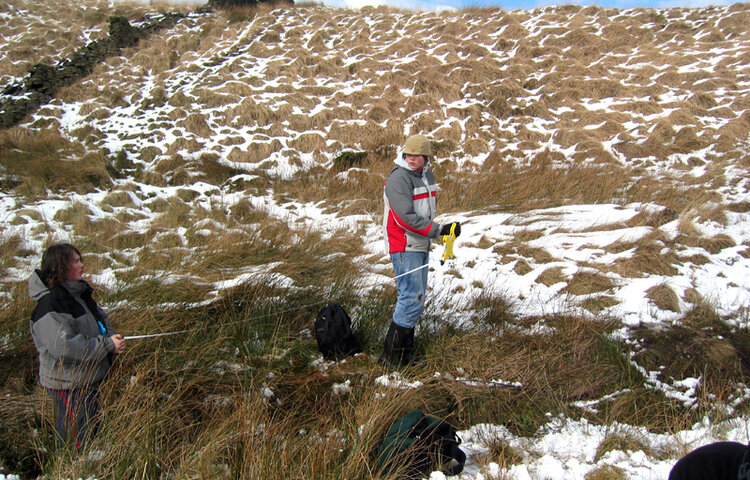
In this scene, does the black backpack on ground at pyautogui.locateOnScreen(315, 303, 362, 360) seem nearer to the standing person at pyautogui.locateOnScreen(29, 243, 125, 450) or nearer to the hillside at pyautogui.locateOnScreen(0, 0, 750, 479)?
the hillside at pyautogui.locateOnScreen(0, 0, 750, 479)

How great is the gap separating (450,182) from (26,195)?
801 cm

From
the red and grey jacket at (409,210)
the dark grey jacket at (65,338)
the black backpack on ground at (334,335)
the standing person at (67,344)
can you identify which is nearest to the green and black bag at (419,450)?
the black backpack on ground at (334,335)

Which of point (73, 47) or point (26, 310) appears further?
point (73, 47)

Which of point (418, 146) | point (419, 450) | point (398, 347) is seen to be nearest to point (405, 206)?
point (418, 146)

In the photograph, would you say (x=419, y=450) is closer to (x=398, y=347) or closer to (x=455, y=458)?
(x=455, y=458)

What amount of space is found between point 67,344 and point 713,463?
2.84 meters

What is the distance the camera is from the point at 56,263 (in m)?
2.16

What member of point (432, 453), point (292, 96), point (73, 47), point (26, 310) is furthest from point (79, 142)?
point (432, 453)

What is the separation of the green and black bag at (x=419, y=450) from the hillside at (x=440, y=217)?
0.15 metres

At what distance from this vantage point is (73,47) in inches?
546

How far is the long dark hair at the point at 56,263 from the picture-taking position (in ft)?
7.05

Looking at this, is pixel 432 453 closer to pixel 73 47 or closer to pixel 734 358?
pixel 734 358

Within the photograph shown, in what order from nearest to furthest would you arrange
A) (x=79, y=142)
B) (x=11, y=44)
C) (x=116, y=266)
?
(x=116, y=266), (x=79, y=142), (x=11, y=44)

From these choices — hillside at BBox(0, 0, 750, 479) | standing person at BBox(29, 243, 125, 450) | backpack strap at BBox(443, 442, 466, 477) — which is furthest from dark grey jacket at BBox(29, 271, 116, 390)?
backpack strap at BBox(443, 442, 466, 477)
